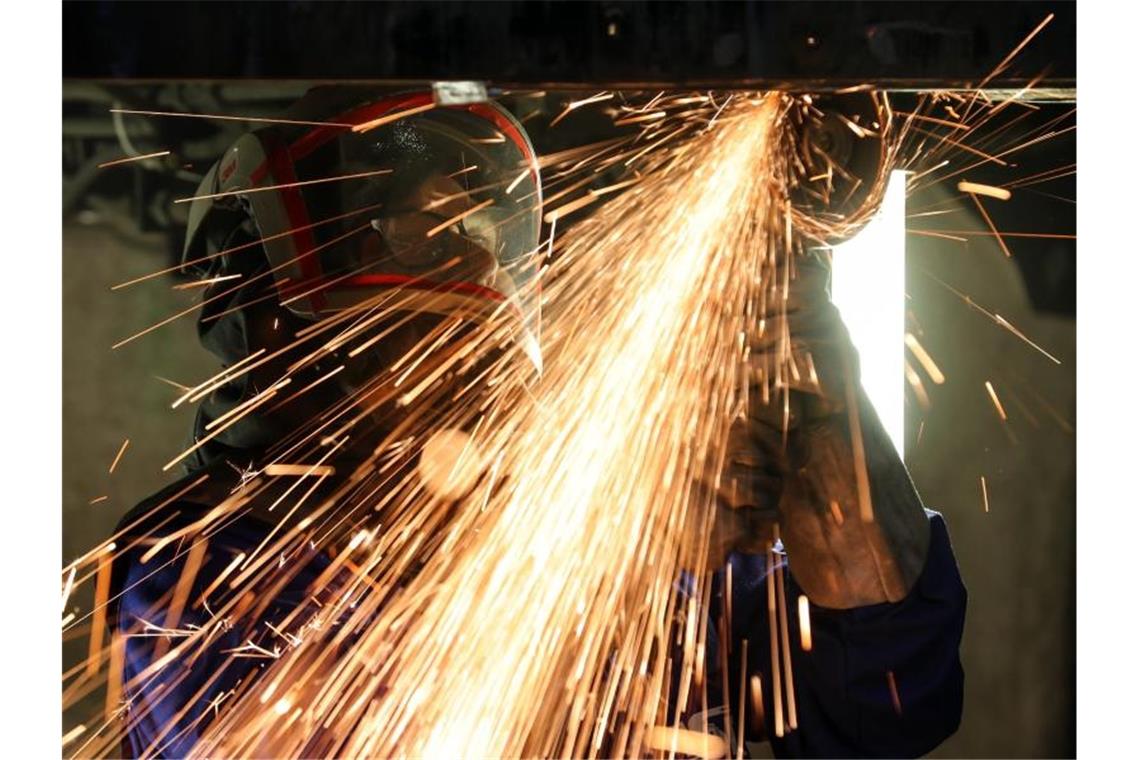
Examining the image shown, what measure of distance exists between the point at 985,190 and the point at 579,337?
87 centimetres

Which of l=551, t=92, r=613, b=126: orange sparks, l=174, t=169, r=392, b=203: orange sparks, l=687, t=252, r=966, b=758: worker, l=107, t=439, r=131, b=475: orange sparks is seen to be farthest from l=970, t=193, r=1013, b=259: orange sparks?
l=107, t=439, r=131, b=475: orange sparks

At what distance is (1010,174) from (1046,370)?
1.11ft

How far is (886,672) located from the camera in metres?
1.25

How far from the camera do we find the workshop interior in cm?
66

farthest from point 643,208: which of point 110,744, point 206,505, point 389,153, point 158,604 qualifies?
point 110,744

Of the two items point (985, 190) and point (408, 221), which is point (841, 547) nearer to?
point (408, 221)

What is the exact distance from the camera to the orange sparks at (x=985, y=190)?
1.97 meters

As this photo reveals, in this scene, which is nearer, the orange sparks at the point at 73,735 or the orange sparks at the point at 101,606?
the orange sparks at the point at 101,606

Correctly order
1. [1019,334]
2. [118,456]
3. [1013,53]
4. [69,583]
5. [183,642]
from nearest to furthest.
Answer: [1013,53]
[183,642]
[69,583]
[118,456]
[1019,334]

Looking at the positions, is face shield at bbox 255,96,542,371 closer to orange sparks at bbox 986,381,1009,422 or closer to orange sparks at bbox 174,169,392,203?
orange sparks at bbox 174,169,392,203

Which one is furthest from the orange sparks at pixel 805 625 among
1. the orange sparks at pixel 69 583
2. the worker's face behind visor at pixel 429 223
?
the orange sparks at pixel 69 583

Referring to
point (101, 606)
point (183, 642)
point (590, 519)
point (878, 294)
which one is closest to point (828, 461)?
point (590, 519)

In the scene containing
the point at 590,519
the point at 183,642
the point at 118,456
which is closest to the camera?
the point at 183,642

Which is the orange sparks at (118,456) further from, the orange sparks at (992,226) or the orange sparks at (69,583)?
the orange sparks at (992,226)
